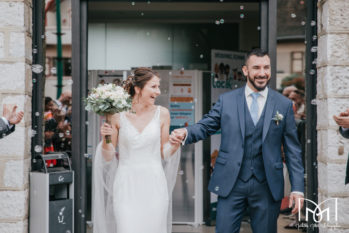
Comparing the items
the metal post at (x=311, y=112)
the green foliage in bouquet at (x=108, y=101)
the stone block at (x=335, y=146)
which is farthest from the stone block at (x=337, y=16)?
the green foliage in bouquet at (x=108, y=101)

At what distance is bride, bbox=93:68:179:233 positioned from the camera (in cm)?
405

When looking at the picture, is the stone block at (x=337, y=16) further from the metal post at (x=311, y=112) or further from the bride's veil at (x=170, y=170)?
the bride's veil at (x=170, y=170)

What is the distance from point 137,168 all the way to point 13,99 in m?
1.30

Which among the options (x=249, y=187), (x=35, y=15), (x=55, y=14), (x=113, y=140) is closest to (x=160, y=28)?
(x=55, y=14)

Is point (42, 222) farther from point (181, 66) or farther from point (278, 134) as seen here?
point (181, 66)

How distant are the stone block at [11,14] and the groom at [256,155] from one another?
71.0 inches

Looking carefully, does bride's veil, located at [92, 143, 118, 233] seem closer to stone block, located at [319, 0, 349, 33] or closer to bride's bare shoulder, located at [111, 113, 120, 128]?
bride's bare shoulder, located at [111, 113, 120, 128]

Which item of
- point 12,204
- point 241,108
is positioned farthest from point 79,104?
point 241,108

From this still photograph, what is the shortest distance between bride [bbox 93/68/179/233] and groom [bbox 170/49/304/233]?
0.35m

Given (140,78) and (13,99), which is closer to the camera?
(140,78)

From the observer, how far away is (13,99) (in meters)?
4.36

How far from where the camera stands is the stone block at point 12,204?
436cm

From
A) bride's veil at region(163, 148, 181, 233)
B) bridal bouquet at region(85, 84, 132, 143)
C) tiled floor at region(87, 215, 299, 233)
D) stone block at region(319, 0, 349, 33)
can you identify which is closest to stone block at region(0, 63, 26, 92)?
bridal bouquet at region(85, 84, 132, 143)

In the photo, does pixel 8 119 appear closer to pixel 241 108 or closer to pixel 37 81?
pixel 37 81
